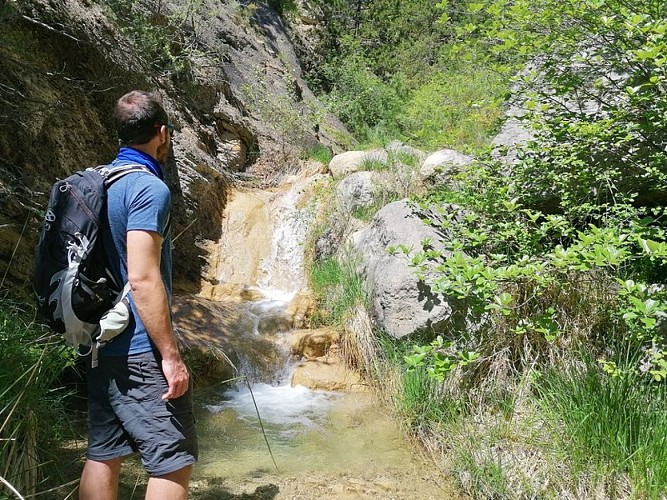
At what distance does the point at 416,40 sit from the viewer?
1659 centimetres

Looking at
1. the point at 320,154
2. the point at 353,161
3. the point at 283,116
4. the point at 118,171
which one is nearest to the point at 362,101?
the point at 283,116

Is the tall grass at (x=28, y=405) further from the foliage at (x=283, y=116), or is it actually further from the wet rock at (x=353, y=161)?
the foliage at (x=283, y=116)

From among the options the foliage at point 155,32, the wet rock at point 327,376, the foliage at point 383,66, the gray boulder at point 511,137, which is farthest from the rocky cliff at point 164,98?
the gray boulder at point 511,137

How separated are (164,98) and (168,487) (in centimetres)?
725

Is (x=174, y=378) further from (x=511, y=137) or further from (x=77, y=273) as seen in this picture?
(x=511, y=137)

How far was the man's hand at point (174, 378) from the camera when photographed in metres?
1.83

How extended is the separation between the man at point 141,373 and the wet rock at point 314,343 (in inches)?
133

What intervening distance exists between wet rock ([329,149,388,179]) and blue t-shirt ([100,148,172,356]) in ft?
18.3

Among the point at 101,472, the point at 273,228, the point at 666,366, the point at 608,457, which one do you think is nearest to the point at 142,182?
the point at 101,472

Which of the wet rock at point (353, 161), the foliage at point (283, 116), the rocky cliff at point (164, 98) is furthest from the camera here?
the foliage at point (283, 116)

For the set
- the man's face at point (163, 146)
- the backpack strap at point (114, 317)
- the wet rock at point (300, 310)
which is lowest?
the wet rock at point (300, 310)

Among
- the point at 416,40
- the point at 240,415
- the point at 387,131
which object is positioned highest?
the point at 416,40

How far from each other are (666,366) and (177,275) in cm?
589

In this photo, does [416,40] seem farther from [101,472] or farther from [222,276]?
[101,472]
